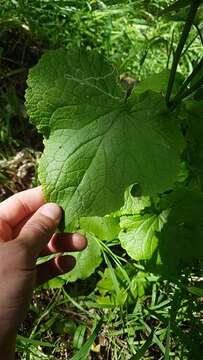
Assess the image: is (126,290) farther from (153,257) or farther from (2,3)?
(2,3)

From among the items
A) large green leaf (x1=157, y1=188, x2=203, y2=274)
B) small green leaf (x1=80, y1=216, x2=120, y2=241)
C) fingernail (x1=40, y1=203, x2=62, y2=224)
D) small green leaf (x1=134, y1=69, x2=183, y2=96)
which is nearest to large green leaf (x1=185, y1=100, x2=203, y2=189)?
large green leaf (x1=157, y1=188, x2=203, y2=274)

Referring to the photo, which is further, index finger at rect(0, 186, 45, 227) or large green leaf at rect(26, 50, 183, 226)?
index finger at rect(0, 186, 45, 227)

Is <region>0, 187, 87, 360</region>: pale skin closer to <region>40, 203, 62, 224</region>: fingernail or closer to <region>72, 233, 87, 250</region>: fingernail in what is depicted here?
<region>40, 203, 62, 224</region>: fingernail

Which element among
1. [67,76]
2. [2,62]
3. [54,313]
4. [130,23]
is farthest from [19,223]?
[130,23]

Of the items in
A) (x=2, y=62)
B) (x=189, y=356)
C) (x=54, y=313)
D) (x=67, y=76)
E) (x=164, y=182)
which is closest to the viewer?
(x=164, y=182)

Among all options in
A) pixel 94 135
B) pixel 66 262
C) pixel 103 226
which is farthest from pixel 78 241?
pixel 94 135

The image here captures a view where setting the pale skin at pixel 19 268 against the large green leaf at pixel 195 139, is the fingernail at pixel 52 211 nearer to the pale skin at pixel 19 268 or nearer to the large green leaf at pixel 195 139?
the pale skin at pixel 19 268
